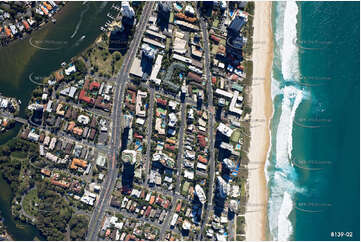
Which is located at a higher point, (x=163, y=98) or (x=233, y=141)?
(x=163, y=98)

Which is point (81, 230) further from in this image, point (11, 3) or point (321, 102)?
point (321, 102)

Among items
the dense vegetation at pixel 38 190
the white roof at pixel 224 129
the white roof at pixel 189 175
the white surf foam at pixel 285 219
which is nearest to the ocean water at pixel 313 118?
the white surf foam at pixel 285 219

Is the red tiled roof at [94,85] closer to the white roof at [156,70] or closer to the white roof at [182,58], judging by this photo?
the white roof at [156,70]

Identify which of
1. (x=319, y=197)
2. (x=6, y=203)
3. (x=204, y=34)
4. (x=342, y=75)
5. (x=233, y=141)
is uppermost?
(x=204, y=34)

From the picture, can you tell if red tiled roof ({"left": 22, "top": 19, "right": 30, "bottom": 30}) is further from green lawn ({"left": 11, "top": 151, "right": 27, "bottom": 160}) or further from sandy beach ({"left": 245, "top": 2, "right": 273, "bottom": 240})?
sandy beach ({"left": 245, "top": 2, "right": 273, "bottom": 240})

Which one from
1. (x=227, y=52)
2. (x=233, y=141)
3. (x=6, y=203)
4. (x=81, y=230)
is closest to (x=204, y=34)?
(x=227, y=52)

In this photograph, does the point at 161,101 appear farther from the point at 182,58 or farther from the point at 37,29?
the point at 37,29

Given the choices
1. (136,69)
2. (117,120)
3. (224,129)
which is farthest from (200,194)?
(136,69)
